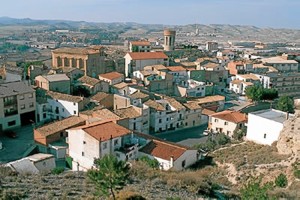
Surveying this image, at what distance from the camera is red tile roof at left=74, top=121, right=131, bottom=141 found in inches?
1121

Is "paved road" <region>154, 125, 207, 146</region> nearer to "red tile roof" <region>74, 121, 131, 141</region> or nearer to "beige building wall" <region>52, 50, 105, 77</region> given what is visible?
"red tile roof" <region>74, 121, 131, 141</region>

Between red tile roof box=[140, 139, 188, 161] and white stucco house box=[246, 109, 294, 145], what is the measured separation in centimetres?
820

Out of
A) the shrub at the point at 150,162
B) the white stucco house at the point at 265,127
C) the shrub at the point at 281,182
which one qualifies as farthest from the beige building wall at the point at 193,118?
the shrub at the point at 281,182

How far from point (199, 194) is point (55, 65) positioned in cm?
4562

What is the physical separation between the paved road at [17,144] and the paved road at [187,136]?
13459mm

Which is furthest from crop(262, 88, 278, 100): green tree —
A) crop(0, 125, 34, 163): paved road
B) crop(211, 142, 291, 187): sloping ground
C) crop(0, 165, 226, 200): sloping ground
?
crop(0, 165, 226, 200): sloping ground

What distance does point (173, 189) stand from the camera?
18312 millimetres

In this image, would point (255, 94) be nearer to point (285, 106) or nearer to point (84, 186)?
point (285, 106)

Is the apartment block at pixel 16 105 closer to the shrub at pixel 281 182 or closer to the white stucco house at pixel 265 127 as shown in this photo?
the white stucco house at pixel 265 127

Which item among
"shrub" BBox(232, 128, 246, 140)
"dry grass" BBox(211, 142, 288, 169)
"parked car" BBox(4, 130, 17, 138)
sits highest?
"dry grass" BBox(211, 142, 288, 169)

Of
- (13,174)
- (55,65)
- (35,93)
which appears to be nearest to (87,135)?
(13,174)

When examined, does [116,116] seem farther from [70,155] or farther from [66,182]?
[66,182]

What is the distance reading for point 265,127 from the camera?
108 feet

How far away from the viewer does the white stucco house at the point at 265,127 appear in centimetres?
3206
